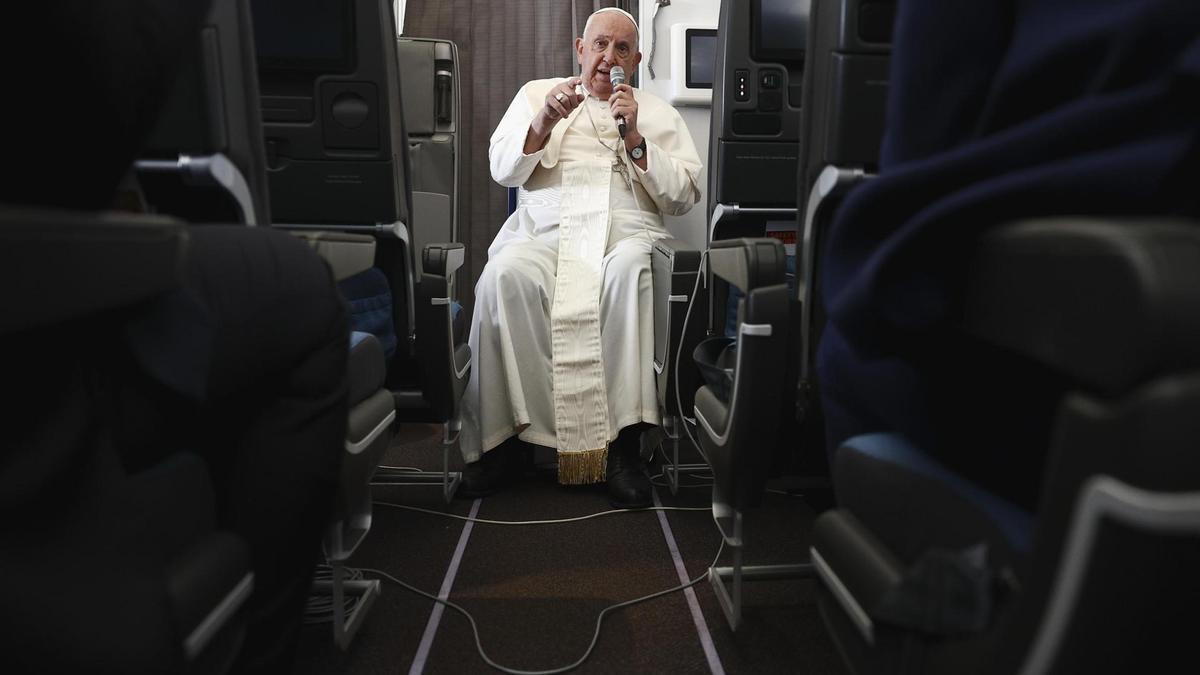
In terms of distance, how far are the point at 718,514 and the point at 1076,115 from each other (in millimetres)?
919

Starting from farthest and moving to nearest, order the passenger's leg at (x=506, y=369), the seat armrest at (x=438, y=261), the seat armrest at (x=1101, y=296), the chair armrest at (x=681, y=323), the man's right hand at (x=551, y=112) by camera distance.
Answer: the man's right hand at (x=551, y=112) → the passenger's leg at (x=506, y=369) → the chair armrest at (x=681, y=323) → the seat armrest at (x=438, y=261) → the seat armrest at (x=1101, y=296)

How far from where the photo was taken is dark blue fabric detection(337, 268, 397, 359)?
1.56 meters

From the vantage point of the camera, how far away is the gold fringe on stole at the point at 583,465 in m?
2.01

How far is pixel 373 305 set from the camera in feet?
5.36

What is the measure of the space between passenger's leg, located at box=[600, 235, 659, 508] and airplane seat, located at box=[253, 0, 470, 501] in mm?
511

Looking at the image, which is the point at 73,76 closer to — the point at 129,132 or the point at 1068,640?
the point at 129,132

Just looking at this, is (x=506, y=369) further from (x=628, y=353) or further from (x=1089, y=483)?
(x=1089, y=483)

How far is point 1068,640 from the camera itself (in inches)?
14.0

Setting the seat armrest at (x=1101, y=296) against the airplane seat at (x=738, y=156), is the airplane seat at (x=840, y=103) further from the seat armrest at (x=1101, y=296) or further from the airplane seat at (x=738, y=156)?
the seat armrest at (x=1101, y=296)

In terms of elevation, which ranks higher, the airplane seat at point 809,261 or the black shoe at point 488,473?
the airplane seat at point 809,261

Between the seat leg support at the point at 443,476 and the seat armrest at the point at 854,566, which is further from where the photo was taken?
the seat leg support at the point at 443,476

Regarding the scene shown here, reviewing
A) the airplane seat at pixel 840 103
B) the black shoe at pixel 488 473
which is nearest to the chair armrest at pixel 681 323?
the black shoe at pixel 488 473

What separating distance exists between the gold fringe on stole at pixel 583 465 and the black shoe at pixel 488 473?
0.53 feet

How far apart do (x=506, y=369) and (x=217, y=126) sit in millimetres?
1112
